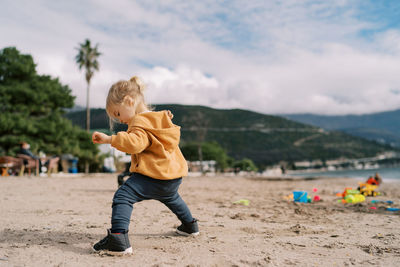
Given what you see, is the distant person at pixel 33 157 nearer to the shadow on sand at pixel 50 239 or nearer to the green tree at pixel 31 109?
the green tree at pixel 31 109

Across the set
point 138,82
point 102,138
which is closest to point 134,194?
point 102,138

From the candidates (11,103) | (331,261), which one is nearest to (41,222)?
(331,261)

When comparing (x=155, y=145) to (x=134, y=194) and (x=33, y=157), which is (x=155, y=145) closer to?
(x=134, y=194)

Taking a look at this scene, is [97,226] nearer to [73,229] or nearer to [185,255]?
[73,229]

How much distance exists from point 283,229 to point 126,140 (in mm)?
2155

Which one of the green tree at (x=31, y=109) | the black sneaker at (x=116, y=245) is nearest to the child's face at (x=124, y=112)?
the black sneaker at (x=116, y=245)

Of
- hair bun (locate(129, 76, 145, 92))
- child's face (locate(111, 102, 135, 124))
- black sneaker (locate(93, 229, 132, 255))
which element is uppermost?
hair bun (locate(129, 76, 145, 92))

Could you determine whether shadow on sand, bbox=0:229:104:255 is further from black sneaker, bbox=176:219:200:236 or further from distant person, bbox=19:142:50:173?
distant person, bbox=19:142:50:173

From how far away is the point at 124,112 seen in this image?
2973 millimetres

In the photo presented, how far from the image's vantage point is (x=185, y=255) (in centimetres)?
262

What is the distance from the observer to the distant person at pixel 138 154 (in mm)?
2645

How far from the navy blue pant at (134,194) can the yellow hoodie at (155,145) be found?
80 millimetres

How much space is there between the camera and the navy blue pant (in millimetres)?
2729

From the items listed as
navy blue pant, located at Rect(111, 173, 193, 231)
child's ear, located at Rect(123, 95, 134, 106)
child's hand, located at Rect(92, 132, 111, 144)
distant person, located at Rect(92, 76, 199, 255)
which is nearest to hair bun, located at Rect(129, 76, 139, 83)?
distant person, located at Rect(92, 76, 199, 255)
